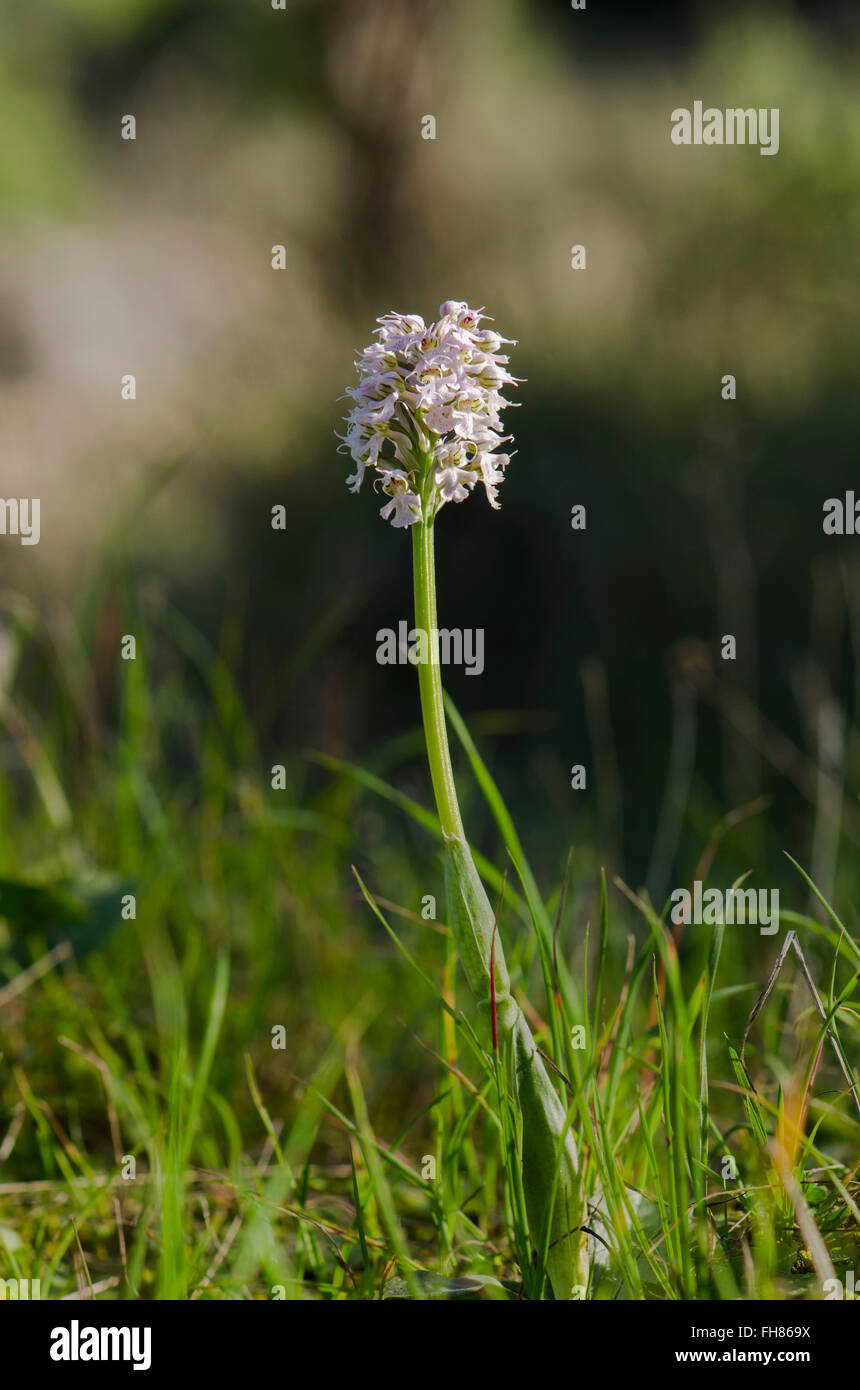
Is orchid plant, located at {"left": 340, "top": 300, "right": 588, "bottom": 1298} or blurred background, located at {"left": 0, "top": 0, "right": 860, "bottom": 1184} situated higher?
blurred background, located at {"left": 0, "top": 0, "right": 860, "bottom": 1184}

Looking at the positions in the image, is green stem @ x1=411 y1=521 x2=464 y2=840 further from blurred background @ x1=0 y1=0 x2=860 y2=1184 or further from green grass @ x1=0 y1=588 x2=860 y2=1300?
blurred background @ x1=0 y1=0 x2=860 y2=1184

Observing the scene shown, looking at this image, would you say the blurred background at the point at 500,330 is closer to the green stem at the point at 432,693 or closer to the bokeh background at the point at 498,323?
the bokeh background at the point at 498,323

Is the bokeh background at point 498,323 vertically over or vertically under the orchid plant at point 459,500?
over

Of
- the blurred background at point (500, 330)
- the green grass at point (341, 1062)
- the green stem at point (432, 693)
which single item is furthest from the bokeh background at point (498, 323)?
the green stem at point (432, 693)

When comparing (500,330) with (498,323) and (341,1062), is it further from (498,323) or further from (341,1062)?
(341,1062)

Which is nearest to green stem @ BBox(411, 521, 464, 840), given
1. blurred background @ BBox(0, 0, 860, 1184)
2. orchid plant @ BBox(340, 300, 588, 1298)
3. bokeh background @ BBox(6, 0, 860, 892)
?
orchid plant @ BBox(340, 300, 588, 1298)

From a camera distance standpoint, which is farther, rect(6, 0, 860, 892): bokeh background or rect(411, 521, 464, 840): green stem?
rect(6, 0, 860, 892): bokeh background

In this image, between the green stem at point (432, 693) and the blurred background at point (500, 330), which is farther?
the blurred background at point (500, 330)
